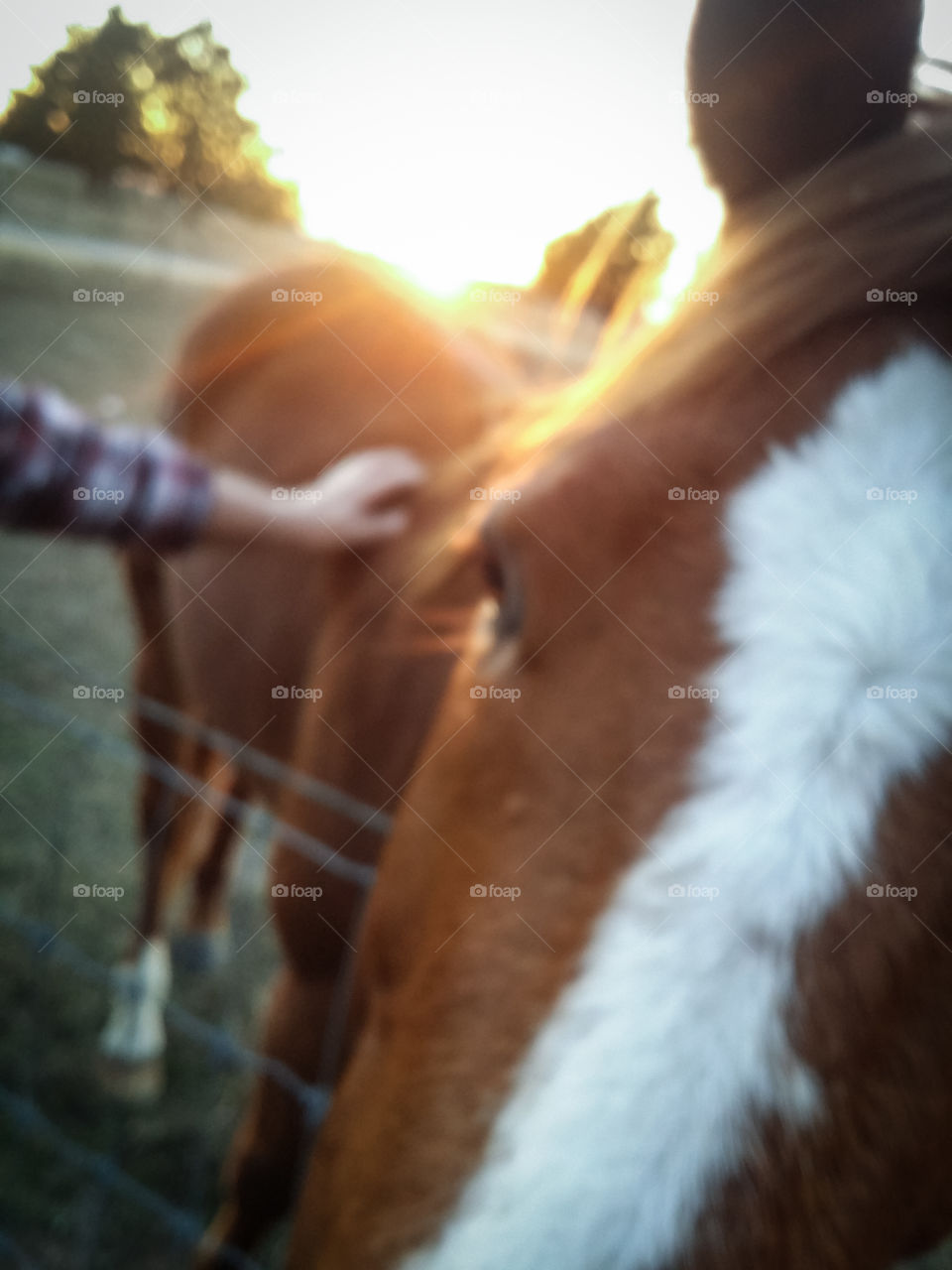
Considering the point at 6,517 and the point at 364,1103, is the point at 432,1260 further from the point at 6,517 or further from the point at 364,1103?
the point at 6,517

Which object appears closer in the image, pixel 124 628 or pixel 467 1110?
pixel 467 1110

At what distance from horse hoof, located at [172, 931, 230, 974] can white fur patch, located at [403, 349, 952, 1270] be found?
2542mm

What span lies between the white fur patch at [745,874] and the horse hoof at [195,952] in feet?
8.34

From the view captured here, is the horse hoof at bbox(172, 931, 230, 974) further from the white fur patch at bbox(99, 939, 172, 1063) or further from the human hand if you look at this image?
the human hand

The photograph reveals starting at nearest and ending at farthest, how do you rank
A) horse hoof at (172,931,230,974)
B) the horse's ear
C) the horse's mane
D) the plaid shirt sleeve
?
the horse's mane → the horse's ear → the plaid shirt sleeve → horse hoof at (172,931,230,974)

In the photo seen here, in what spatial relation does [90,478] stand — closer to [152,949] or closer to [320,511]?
[320,511]

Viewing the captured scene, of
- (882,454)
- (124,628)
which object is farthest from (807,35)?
(124,628)

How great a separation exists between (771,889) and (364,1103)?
18.6 inches

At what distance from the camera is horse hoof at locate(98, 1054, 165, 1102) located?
7.68ft

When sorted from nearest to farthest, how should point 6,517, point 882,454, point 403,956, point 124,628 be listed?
point 882,454
point 403,956
point 6,517
point 124,628

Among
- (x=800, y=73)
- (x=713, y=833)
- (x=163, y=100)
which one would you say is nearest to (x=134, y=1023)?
(x=713, y=833)

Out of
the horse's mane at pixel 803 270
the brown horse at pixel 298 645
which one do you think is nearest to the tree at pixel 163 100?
the brown horse at pixel 298 645

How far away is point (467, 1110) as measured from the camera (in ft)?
2.19

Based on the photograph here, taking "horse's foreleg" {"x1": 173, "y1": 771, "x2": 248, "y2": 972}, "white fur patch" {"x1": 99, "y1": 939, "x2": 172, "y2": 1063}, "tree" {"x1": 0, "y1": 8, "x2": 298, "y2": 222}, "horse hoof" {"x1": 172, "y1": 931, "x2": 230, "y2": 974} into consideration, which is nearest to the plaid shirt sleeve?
"white fur patch" {"x1": 99, "y1": 939, "x2": 172, "y2": 1063}
